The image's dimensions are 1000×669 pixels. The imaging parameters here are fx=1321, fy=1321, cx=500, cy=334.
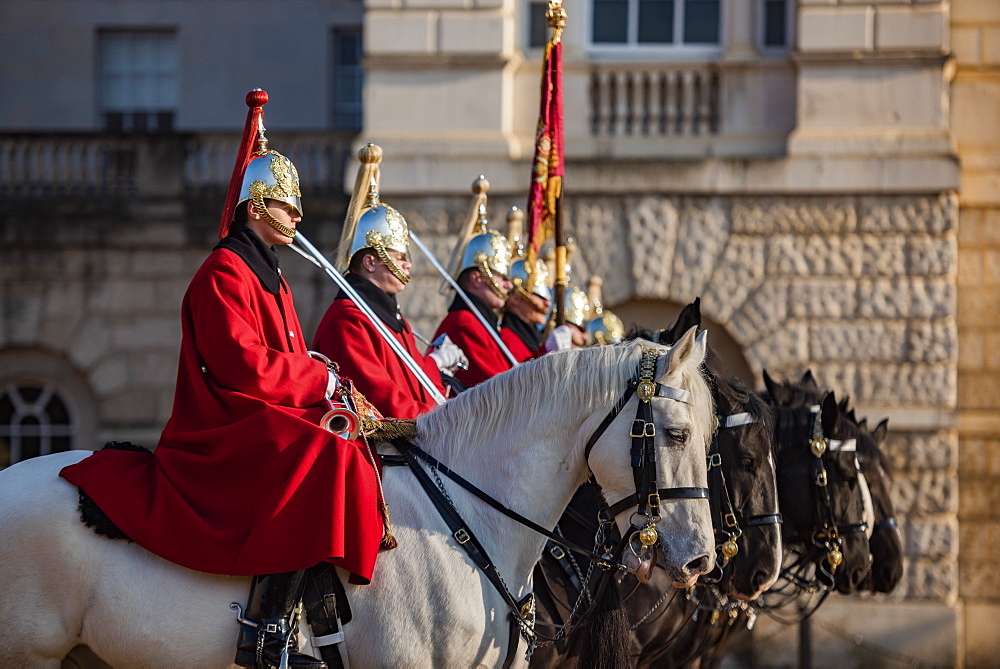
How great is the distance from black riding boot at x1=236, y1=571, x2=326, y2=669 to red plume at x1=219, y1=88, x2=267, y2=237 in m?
1.39

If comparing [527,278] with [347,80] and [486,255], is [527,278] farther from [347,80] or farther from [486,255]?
[347,80]

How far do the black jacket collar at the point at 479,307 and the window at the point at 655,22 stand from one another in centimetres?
563

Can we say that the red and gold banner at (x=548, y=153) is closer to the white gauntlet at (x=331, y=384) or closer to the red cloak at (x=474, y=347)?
the red cloak at (x=474, y=347)

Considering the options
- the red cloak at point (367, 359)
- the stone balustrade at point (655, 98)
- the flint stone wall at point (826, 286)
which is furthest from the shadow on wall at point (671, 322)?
the red cloak at point (367, 359)

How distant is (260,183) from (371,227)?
3.77ft

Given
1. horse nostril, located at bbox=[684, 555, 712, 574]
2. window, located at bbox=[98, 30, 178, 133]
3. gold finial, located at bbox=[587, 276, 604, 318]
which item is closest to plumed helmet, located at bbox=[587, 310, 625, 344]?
gold finial, located at bbox=[587, 276, 604, 318]

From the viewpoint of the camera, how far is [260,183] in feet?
16.3

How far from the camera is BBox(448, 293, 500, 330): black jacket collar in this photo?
302 inches

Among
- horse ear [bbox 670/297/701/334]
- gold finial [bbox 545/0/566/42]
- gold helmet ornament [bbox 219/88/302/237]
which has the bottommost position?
horse ear [bbox 670/297/701/334]

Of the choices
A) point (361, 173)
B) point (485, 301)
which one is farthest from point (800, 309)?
point (361, 173)

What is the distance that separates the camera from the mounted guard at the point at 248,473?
14.3 feet

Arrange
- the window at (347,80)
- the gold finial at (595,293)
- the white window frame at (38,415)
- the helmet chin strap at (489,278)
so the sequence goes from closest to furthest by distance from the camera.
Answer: the helmet chin strap at (489,278) < the gold finial at (595,293) < the white window frame at (38,415) < the window at (347,80)

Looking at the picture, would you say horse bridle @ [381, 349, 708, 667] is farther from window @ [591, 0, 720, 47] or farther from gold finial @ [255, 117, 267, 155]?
window @ [591, 0, 720, 47]

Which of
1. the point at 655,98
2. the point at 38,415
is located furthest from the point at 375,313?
the point at 38,415
